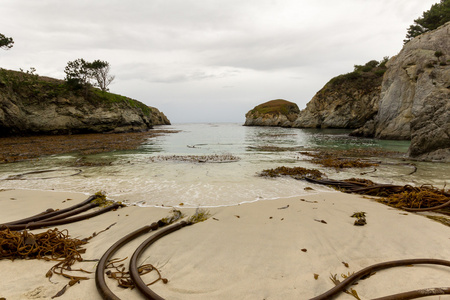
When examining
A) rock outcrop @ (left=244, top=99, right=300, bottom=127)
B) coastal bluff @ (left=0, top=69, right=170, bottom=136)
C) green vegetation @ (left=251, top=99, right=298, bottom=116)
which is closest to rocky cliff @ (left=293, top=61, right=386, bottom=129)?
rock outcrop @ (left=244, top=99, right=300, bottom=127)

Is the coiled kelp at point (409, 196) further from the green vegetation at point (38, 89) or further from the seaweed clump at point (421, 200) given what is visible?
the green vegetation at point (38, 89)

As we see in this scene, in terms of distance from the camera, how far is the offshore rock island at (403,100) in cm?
1298

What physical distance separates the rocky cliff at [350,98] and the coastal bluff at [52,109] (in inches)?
1952

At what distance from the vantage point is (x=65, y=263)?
301 centimetres

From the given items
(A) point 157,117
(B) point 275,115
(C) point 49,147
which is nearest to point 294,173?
(C) point 49,147

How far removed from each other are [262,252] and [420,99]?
80.9ft

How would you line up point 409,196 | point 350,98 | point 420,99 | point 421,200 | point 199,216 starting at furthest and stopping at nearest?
point 350,98, point 420,99, point 409,196, point 421,200, point 199,216

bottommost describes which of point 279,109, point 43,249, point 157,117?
point 43,249

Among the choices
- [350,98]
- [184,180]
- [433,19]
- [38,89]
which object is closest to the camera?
[184,180]

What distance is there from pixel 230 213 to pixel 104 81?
63.2 m

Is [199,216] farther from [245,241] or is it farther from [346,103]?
[346,103]

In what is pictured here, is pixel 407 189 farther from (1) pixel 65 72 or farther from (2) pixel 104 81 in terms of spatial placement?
(2) pixel 104 81

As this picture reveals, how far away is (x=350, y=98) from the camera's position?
52.0 meters

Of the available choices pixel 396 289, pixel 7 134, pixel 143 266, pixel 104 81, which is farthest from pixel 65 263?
pixel 104 81
